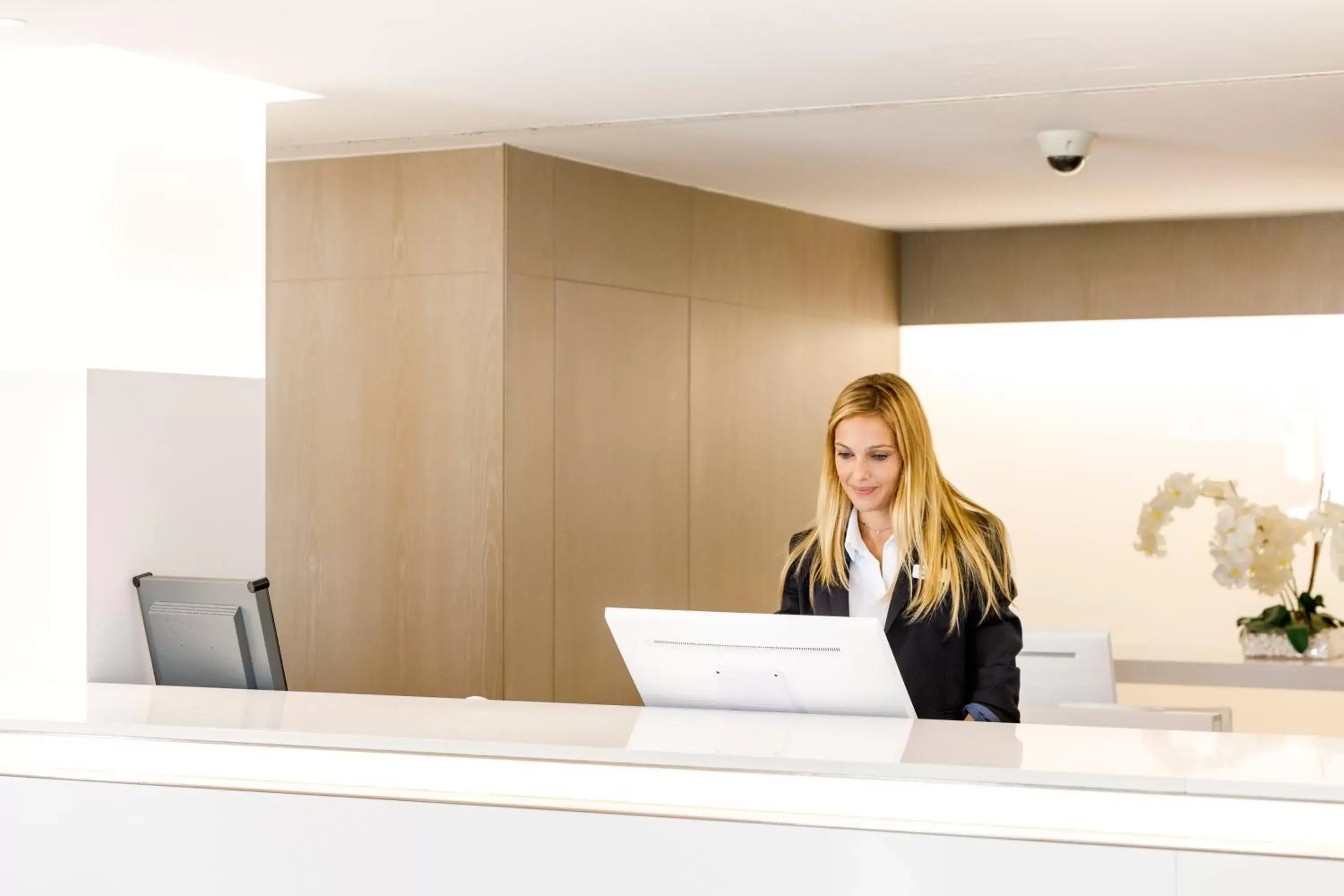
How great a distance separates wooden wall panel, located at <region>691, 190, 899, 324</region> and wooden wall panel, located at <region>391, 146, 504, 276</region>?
4.43 feet

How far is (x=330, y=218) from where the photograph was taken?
605 cm

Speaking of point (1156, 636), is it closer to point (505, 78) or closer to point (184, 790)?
point (505, 78)

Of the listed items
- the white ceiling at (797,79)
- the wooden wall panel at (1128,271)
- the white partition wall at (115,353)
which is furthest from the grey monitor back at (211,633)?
the wooden wall panel at (1128,271)

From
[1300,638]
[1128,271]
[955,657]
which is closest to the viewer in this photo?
[955,657]

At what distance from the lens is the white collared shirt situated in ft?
11.8

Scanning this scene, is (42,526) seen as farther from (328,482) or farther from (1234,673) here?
(1234,673)

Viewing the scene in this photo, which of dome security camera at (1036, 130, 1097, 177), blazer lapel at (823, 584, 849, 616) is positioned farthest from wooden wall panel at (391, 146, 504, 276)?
blazer lapel at (823, 584, 849, 616)

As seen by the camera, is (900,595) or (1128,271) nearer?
(900,595)

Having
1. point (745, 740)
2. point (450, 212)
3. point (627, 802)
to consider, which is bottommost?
point (627, 802)

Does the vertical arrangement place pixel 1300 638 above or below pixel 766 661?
below

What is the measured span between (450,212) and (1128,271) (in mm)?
4052

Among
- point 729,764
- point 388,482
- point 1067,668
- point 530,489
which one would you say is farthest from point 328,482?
point 729,764

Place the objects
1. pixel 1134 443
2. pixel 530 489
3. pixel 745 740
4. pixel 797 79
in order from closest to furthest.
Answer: pixel 745 740, pixel 797 79, pixel 530 489, pixel 1134 443

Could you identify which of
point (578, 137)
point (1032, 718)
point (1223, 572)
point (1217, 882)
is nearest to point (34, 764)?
point (1217, 882)
